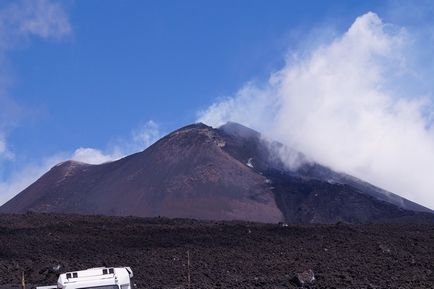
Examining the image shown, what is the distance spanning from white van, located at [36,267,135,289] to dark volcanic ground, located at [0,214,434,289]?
10422mm

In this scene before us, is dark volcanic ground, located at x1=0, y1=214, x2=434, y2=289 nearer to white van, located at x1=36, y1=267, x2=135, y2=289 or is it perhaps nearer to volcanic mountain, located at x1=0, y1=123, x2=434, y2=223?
white van, located at x1=36, y1=267, x2=135, y2=289

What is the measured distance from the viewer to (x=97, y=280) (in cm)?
1360

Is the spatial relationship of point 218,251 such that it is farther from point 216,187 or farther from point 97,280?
point 216,187

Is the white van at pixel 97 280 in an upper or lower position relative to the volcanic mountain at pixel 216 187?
lower

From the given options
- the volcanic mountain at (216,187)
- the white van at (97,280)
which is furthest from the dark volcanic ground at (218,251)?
the volcanic mountain at (216,187)

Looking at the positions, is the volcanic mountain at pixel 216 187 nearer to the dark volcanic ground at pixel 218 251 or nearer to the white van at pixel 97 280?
the dark volcanic ground at pixel 218 251

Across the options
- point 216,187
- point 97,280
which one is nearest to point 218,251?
point 97,280

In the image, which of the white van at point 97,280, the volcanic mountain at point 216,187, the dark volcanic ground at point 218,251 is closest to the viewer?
the white van at point 97,280

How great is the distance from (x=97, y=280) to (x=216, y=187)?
174 ft

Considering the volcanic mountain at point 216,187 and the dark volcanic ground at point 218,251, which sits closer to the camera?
the dark volcanic ground at point 218,251

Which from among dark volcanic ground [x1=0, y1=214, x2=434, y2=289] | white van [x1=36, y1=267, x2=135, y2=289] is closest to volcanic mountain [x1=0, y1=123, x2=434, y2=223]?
dark volcanic ground [x1=0, y1=214, x2=434, y2=289]

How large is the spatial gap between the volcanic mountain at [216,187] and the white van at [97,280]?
41630 millimetres

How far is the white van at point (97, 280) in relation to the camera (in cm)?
1350

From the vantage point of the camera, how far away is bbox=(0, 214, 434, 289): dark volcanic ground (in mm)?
25859
